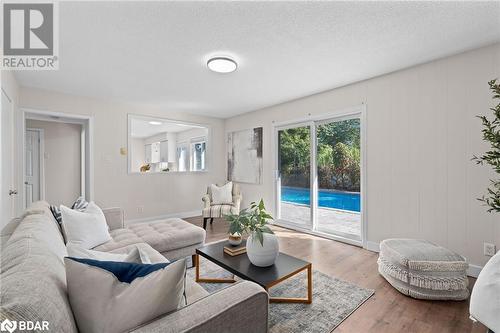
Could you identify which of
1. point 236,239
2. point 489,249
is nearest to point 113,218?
point 236,239

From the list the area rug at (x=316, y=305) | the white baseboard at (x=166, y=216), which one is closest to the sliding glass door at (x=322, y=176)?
the area rug at (x=316, y=305)

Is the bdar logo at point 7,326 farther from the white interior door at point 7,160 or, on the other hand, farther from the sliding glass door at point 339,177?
the sliding glass door at point 339,177

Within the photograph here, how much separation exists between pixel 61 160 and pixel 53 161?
0.14 meters

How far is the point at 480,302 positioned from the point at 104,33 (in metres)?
3.35

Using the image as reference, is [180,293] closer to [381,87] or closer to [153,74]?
[153,74]

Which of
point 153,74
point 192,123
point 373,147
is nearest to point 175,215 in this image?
point 192,123

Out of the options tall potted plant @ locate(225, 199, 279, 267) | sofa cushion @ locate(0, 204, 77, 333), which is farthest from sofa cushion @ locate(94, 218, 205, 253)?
sofa cushion @ locate(0, 204, 77, 333)

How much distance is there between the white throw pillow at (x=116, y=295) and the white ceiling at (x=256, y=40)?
6.05 ft

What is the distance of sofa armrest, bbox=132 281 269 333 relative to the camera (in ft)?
2.59

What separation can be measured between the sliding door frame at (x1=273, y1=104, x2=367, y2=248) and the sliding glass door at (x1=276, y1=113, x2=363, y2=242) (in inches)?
0.7

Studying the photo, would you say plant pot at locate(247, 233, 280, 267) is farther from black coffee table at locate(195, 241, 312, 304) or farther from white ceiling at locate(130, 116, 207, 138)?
white ceiling at locate(130, 116, 207, 138)

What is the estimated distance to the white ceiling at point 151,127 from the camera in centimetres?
469

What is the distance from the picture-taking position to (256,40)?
7.27 ft

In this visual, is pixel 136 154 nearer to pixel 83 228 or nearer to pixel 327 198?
pixel 83 228
